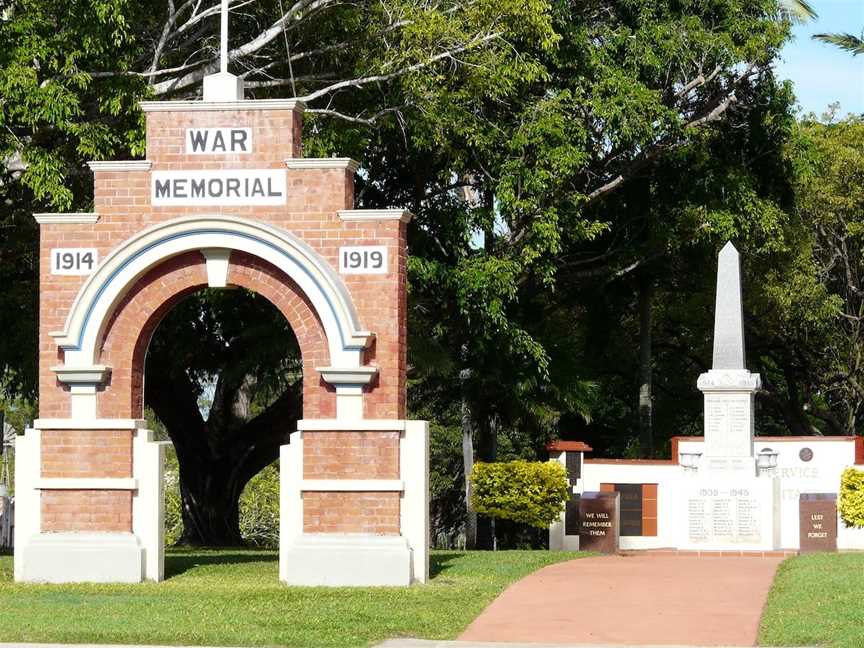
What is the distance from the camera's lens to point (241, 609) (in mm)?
15883

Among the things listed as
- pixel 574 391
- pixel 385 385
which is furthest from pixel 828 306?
pixel 385 385

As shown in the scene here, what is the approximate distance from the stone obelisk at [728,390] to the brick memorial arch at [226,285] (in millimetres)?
10778

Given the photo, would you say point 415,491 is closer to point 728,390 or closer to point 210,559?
point 210,559

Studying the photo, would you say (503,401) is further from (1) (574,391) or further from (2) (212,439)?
(2) (212,439)

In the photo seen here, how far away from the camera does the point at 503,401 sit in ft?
114

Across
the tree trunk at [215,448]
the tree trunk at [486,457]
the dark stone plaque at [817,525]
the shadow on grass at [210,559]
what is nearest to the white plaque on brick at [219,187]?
the shadow on grass at [210,559]

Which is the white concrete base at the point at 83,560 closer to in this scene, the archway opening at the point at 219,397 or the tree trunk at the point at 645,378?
the archway opening at the point at 219,397

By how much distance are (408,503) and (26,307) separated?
12907mm

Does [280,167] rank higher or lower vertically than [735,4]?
lower

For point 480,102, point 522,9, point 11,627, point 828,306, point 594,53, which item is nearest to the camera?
point 11,627

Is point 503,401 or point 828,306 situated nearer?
point 503,401

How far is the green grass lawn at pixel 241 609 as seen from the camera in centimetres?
1407

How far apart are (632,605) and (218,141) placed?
7.20 metres

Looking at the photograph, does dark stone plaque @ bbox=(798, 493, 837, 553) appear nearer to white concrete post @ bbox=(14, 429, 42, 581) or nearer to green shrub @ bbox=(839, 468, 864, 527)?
green shrub @ bbox=(839, 468, 864, 527)
